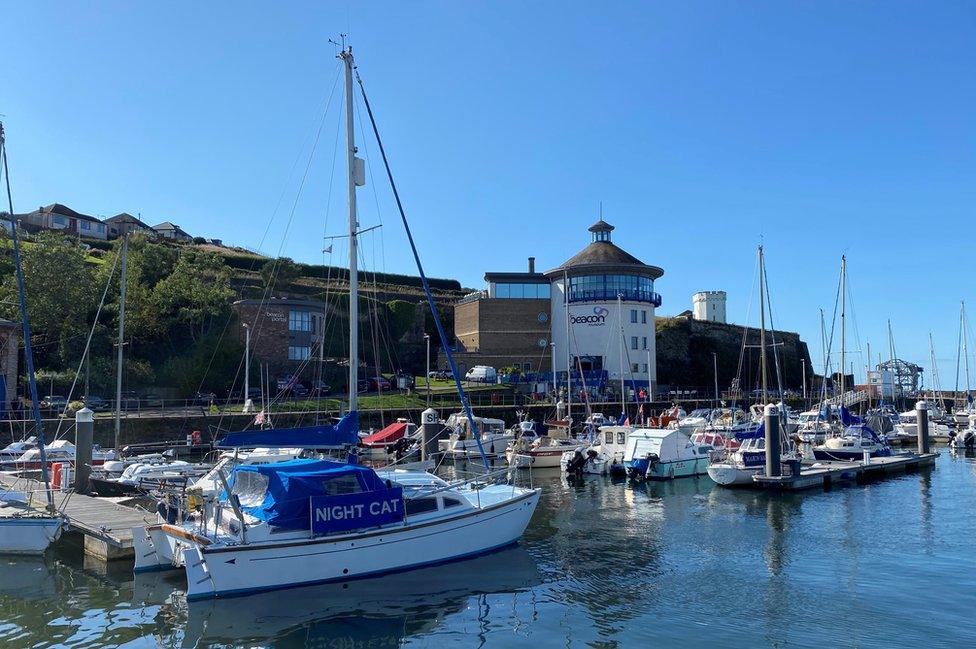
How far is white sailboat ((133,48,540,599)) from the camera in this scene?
1559 centimetres

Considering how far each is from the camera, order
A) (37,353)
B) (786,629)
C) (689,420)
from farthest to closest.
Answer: (37,353) < (689,420) < (786,629)

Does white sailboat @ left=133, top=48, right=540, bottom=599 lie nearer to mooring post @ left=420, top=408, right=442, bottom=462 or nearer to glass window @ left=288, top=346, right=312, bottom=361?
mooring post @ left=420, top=408, right=442, bottom=462

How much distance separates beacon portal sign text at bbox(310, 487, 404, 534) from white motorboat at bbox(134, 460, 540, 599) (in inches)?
0.9

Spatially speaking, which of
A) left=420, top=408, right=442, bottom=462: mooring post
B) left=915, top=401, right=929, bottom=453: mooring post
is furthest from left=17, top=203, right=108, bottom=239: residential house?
left=915, top=401, right=929, bottom=453: mooring post

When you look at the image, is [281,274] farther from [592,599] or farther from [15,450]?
[592,599]

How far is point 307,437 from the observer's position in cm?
1977

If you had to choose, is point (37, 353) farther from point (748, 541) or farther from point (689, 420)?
point (748, 541)

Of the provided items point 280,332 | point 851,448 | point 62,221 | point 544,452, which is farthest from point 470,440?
point 62,221

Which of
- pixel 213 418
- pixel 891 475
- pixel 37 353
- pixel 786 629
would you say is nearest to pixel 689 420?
pixel 891 475

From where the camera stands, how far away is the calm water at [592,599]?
547 inches

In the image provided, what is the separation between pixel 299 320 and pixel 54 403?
69.3ft

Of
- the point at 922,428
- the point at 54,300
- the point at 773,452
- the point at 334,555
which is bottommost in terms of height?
the point at 334,555

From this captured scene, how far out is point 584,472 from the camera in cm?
3794

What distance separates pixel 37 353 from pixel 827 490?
56.7 m
